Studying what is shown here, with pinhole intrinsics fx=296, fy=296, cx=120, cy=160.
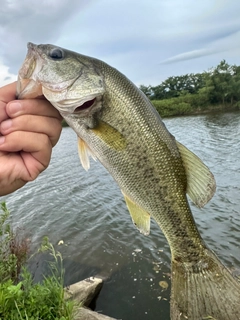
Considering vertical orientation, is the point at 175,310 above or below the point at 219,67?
below

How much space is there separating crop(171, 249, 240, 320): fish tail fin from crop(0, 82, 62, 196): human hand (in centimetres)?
193

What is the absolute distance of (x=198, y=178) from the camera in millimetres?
2855

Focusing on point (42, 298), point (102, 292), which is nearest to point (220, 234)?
point (102, 292)

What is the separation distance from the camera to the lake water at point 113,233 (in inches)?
310

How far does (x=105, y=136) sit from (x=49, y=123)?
0.48 metres

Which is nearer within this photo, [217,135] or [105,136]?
[105,136]

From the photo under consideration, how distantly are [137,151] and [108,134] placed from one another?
320 millimetres

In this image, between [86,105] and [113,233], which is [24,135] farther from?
[113,233]

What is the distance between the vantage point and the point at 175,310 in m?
3.31

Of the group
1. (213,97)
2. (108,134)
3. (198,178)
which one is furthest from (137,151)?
(213,97)

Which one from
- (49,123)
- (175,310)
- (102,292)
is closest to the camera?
(49,123)

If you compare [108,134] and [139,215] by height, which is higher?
[108,134]

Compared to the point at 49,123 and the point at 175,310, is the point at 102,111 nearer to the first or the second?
the point at 49,123

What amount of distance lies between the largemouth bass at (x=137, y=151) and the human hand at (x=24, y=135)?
0.10 meters
